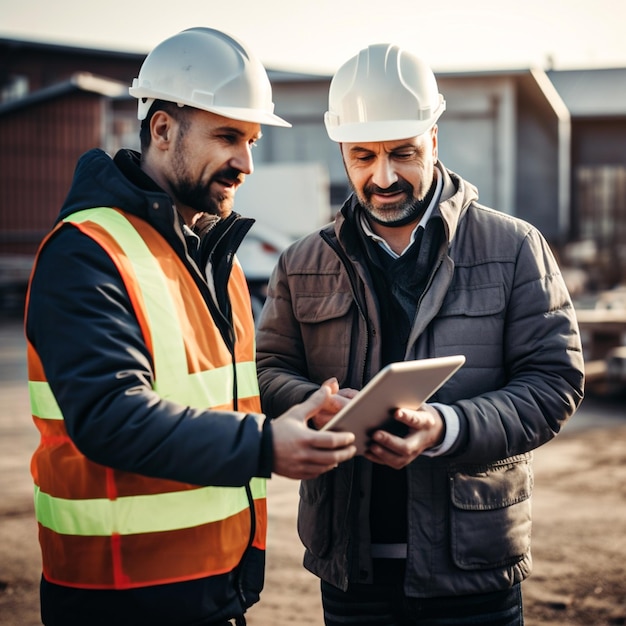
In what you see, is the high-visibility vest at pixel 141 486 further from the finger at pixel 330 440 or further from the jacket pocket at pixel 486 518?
the jacket pocket at pixel 486 518

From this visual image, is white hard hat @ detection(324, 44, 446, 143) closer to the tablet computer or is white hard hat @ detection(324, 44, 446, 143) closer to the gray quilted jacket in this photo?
the gray quilted jacket

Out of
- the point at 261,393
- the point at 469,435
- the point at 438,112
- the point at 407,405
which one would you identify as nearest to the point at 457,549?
the point at 469,435

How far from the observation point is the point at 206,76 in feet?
7.38

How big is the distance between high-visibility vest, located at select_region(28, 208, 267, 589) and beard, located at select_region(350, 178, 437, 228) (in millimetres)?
753

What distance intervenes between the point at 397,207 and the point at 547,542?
10.6 feet

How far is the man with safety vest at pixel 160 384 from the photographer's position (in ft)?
6.31

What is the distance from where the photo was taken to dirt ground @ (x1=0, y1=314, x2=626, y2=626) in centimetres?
435

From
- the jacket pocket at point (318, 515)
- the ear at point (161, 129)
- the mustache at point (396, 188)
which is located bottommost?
the jacket pocket at point (318, 515)

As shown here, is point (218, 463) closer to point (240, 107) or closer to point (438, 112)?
point (240, 107)

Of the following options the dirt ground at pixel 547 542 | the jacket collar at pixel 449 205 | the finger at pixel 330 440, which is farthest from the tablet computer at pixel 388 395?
the dirt ground at pixel 547 542

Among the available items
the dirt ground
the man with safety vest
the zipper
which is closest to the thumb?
the man with safety vest

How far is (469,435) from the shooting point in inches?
95.5

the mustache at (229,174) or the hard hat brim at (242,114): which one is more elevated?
the hard hat brim at (242,114)

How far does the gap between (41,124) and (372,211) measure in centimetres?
2030
